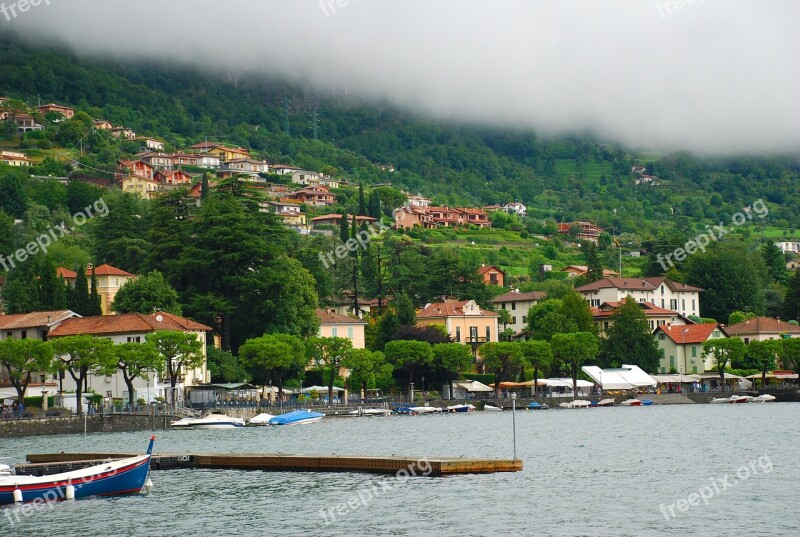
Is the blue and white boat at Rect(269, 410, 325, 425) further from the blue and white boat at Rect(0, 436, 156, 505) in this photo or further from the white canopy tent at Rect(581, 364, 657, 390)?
the blue and white boat at Rect(0, 436, 156, 505)

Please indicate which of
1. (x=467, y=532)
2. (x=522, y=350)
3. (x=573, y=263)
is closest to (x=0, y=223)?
(x=522, y=350)

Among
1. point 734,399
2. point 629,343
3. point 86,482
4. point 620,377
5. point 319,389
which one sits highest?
point 629,343

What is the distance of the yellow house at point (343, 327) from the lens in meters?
113

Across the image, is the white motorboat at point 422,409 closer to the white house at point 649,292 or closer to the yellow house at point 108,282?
the yellow house at point 108,282

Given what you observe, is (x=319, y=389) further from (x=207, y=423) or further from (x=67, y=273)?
(x=67, y=273)

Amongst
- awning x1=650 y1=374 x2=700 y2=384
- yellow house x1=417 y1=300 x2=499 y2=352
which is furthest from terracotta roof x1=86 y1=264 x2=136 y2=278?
awning x1=650 y1=374 x2=700 y2=384

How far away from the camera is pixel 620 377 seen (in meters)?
110

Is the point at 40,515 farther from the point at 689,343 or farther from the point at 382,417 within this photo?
the point at 689,343

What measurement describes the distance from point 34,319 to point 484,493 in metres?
60.1

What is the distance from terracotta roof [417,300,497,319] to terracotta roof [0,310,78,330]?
37.9 metres

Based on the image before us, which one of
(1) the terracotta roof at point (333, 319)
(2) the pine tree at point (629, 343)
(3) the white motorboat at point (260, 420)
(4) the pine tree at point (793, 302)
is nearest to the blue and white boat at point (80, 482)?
(3) the white motorboat at point (260, 420)

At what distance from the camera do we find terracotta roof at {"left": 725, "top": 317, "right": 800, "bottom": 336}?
395ft

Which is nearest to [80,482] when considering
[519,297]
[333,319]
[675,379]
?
[333,319]

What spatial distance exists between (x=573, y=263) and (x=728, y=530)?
548 feet
